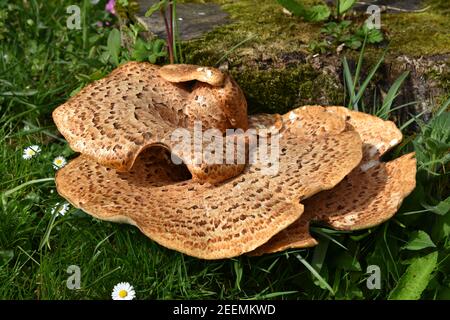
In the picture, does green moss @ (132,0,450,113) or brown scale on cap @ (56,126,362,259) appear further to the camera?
green moss @ (132,0,450,113)

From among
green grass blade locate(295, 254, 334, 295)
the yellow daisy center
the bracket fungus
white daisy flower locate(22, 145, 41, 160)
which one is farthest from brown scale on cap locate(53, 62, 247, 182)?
white daisy flower locate(22, 145, 41, 160)

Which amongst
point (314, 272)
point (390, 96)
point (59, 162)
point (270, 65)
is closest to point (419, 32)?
point (390, 96)

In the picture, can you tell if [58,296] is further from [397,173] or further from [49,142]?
[397,173]

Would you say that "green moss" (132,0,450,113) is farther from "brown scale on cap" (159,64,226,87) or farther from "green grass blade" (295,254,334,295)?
"green grass blade" (295,254,334,295)

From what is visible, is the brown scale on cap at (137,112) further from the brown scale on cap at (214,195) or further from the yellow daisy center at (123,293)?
the yellow daisy center at (123,293)

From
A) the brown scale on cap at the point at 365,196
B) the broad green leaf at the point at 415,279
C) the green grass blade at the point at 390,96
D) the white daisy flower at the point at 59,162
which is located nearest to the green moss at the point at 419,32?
the green grass blade at the point at 390,96
